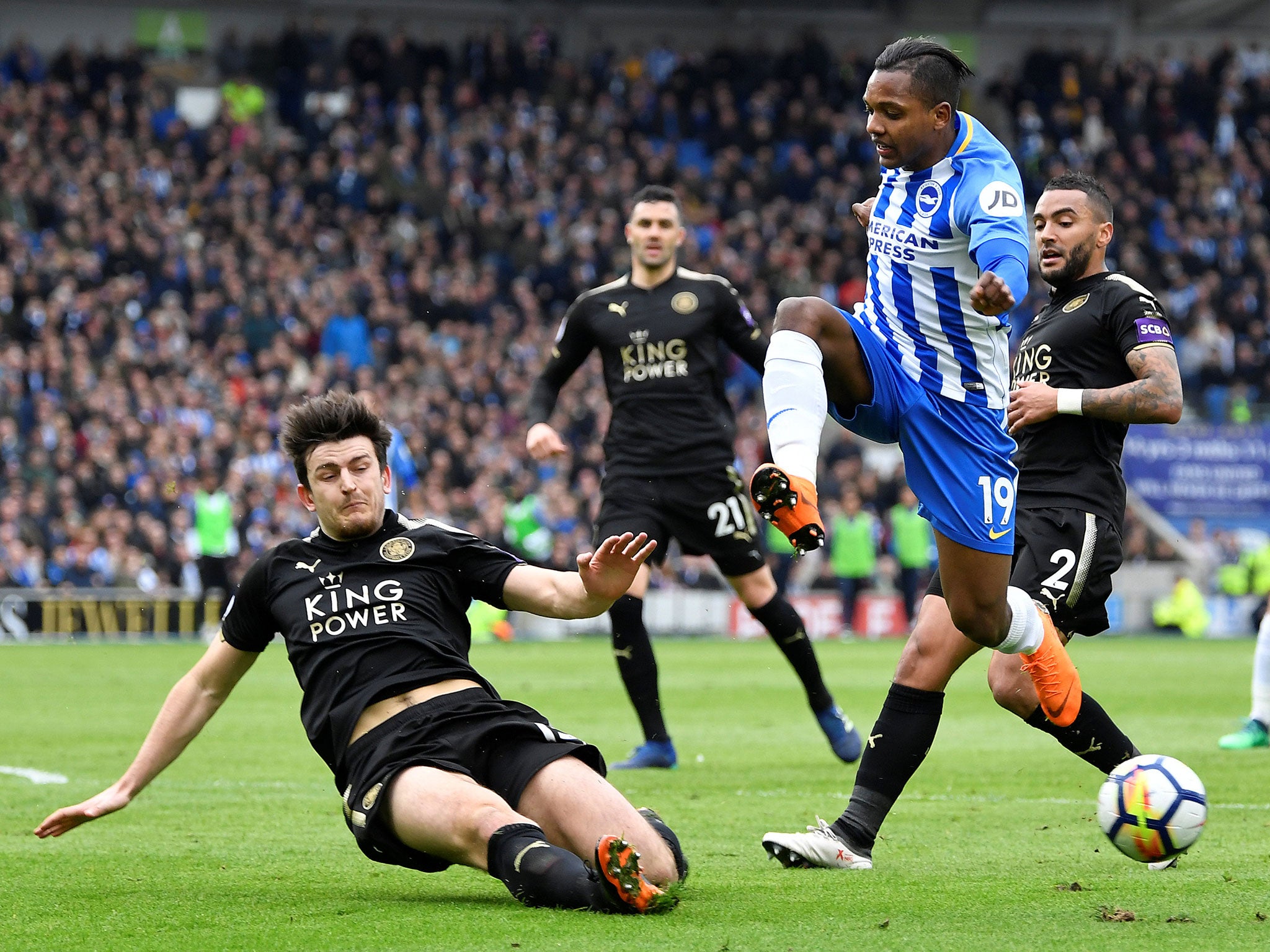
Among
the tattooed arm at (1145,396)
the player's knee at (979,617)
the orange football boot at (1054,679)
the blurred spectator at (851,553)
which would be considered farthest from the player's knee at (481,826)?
the blurred spectator at (851,553)

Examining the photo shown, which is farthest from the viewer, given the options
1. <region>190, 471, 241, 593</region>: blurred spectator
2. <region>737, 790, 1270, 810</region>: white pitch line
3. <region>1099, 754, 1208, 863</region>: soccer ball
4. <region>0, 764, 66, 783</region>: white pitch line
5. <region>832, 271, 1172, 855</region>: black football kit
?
<region>190, 471, 241, 593</region>: blurred spectator

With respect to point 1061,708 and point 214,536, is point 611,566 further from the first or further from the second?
point 214,536

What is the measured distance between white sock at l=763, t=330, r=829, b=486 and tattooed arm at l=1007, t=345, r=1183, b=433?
1.12 metres

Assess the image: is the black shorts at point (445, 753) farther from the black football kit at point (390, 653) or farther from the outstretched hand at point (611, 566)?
the outstretched hand at point (611, 566)

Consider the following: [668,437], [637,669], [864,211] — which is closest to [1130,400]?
Answer: [864,211]

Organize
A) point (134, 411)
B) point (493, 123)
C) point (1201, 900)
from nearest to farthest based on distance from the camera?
point (1201, 900) → point (134, 411) → point (493, 123)

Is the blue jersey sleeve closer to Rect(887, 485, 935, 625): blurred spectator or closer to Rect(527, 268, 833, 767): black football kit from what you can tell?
Rect(527, 268, 833, 767): black football kit

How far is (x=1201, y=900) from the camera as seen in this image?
15.2 ft

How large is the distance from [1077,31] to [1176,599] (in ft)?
56.3

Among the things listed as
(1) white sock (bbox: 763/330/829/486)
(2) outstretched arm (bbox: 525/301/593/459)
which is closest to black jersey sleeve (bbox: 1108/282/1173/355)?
(1) white sock (bbox: 763/330/829/486)

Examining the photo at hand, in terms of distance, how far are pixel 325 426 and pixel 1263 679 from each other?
253 inches

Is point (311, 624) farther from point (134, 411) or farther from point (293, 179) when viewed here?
point (293, 179)

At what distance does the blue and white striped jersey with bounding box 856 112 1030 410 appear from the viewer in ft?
16.2

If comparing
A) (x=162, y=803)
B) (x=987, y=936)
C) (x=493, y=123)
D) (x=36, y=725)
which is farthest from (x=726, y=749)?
(x=493, y=123)
